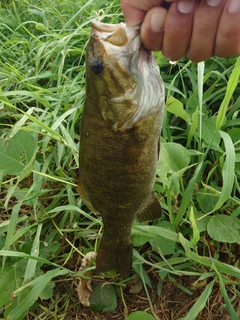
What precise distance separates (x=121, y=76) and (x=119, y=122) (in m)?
0.17

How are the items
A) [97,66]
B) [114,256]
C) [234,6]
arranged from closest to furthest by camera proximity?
1. [234,6]
2. [97,66]
3. [114,256]

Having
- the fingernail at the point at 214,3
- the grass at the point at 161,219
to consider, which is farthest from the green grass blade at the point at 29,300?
the fingernail at the point at 214,3

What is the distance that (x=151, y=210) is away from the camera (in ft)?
6.01

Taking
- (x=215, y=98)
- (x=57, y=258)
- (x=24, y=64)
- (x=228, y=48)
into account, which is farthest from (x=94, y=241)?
(x=24, y=64)

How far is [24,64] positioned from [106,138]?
1.91 m

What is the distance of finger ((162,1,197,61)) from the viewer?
1216 millimetres

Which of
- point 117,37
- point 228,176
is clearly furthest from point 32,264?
point 117,37

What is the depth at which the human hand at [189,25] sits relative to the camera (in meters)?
1.18

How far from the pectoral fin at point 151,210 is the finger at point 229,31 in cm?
76

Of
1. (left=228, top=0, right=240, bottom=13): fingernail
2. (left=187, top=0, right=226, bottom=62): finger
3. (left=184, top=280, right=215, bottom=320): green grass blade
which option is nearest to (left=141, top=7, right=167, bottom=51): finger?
(left=187, top=0, right=226, bottom=62): finger

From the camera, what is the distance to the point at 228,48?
1.26 metres

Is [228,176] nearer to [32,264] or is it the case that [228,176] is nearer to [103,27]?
[103,27]

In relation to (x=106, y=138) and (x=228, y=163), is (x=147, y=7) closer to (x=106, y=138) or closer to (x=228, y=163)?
(x=106, y=138)

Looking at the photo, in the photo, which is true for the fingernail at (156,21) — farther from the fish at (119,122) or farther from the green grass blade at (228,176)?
the green grass blade at (228,176)
